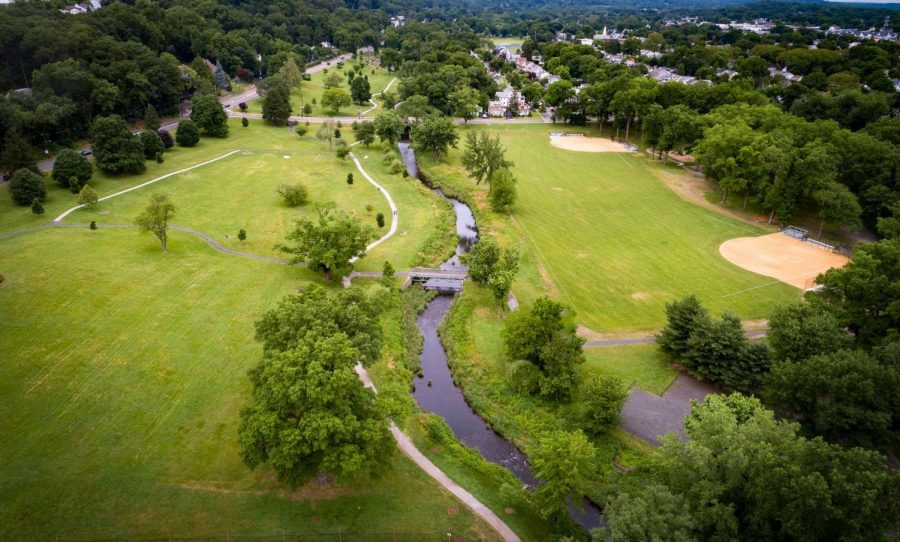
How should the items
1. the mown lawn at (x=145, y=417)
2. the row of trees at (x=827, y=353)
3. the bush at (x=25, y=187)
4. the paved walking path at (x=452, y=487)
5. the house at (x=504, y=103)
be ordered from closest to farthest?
the mown lawn at (x=145, y=417)
the paved walking path at (x=452, y=487)
the row of trees at (x=827, y=353)
the bush at (x=25, y=187)
the house at (x=504, y=103)

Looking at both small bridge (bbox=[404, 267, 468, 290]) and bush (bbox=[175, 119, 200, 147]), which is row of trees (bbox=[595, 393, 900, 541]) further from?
bush (bbox=[175, 119, 200, 147])

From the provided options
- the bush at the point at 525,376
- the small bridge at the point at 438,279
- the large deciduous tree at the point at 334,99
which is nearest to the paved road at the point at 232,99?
the large deciduous tree at the point at 334,99

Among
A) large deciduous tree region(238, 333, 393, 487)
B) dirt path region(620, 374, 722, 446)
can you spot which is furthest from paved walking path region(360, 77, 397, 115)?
large deciduous tree region(238, 333, 393, 487)

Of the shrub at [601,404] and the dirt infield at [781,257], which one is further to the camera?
the dirt infield at [781,257]

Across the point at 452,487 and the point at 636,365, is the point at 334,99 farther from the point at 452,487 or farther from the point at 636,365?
the point at 452,487

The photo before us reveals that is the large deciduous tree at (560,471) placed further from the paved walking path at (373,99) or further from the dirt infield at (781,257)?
the paved walking path at (373,99)

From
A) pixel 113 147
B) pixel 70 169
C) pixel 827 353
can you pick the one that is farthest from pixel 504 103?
pixel 827 353
